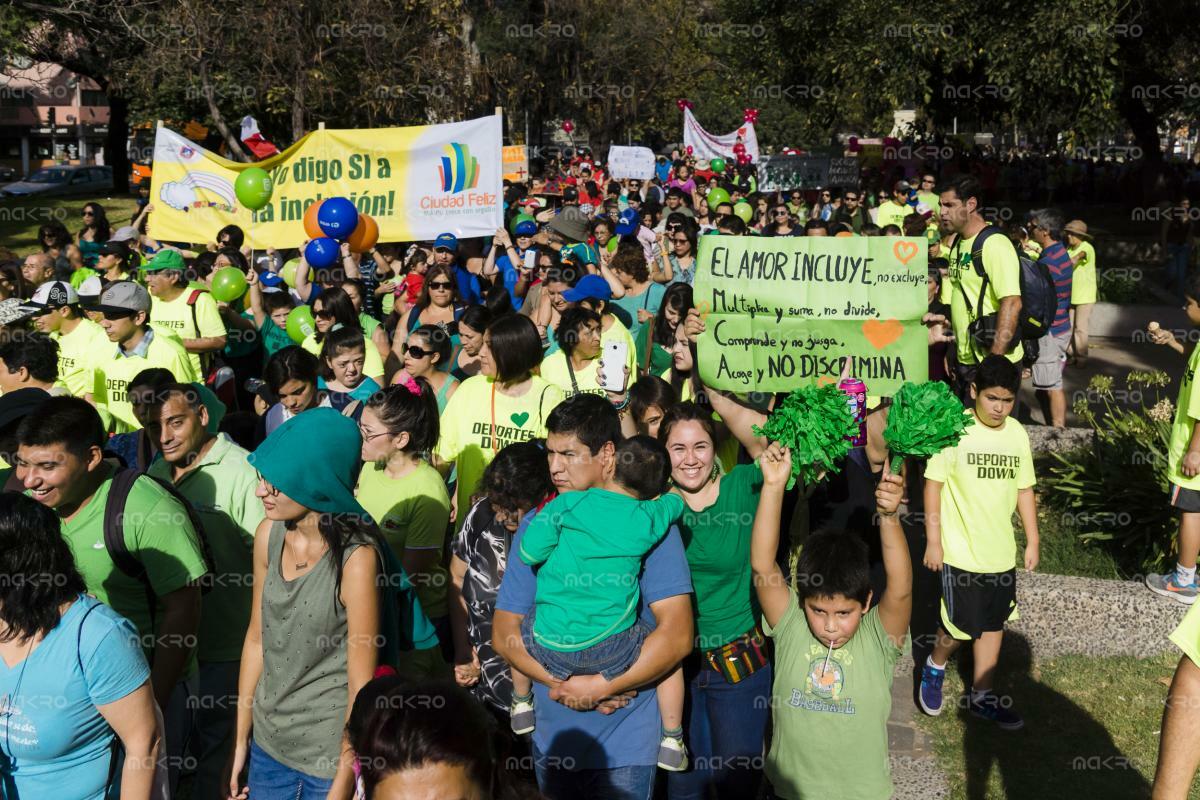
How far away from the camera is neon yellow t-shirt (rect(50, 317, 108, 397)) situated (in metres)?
6.69

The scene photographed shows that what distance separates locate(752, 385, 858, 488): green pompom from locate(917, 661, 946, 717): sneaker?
6.53ft

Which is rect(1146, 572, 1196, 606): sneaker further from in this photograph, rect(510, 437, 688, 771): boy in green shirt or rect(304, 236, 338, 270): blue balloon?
rect(304, 236, 338, 270): blue balloon

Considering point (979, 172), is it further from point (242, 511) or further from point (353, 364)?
point (242, 511)

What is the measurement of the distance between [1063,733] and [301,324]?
17.5 ft

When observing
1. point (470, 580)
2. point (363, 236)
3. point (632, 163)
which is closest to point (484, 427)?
point (470, 580)

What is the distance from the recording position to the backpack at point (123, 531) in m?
3.85

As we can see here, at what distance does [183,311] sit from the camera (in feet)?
25.5

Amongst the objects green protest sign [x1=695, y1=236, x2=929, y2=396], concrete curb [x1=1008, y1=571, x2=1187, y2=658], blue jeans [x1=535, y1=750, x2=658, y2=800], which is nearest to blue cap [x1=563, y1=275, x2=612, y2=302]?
green protest sign [x1=695, y1=236, x2=929, y2=396]

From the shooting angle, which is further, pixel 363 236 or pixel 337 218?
pixel 363 236

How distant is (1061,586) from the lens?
620 cm

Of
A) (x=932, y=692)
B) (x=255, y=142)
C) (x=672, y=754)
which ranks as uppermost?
(x=255, y=142)

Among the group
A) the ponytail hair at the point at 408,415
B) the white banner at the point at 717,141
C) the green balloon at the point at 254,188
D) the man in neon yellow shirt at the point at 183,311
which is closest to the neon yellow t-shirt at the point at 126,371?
the man in neon yellow shirt at the point at 183,311

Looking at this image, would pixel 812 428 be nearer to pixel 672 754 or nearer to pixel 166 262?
pixel 672 754

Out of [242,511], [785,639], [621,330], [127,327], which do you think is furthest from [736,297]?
[127,327]
